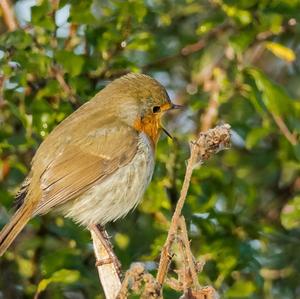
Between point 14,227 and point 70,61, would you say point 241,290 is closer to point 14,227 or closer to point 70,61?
point 14,227

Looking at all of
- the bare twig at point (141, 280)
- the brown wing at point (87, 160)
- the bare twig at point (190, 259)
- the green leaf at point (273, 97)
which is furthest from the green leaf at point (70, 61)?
the bare twig at point (141, 280)

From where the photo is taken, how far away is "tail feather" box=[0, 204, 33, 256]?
467 cm

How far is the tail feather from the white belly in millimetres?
323

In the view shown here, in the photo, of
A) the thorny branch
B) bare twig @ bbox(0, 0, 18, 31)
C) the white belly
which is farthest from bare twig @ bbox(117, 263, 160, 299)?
bare twig @ bbox(0, 0, 18, 31)

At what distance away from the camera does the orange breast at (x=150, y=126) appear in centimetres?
525

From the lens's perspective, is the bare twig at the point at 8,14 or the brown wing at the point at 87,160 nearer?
the brown wing at the point at 87,160

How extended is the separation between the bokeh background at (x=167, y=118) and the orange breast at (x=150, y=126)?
0.07 metres

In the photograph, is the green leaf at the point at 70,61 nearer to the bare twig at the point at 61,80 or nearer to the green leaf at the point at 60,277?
the bare twig at the point at 61,80

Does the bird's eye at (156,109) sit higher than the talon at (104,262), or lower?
lower

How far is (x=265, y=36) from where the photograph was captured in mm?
5641

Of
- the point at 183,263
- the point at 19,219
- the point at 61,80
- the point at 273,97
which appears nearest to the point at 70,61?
the point at 61,80

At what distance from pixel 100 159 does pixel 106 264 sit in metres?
0.82

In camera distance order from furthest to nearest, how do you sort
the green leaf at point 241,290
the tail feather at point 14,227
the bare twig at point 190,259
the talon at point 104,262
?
1. the green leaf at point 241,290
2. the tail feather at point 14,227
3. the talon at point 104,262
4. the bare twig at point 190,259

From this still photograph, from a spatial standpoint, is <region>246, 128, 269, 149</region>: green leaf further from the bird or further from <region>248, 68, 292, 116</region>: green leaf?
the bird
